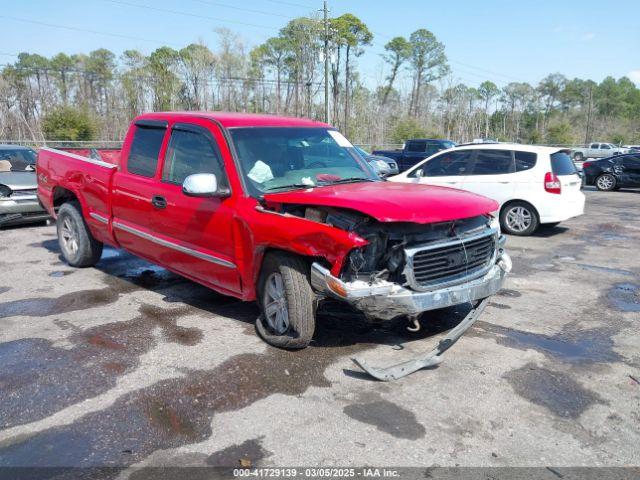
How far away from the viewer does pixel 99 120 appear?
40656 millimetres

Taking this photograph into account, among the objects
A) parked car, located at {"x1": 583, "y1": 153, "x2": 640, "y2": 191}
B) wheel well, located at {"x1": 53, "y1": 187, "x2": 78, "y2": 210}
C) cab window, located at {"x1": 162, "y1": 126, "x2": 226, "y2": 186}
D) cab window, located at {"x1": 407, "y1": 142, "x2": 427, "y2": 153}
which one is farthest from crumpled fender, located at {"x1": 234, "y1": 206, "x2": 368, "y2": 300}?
cab window, located at {"x1": 407, "y1": 142, "x2": 427, "y2": 153}

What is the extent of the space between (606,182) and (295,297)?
60.2 feet

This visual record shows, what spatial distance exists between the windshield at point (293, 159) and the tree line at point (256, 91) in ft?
85.4

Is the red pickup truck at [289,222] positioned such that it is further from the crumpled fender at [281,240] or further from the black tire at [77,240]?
the black tire at [77,240]

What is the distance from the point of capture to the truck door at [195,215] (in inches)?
182

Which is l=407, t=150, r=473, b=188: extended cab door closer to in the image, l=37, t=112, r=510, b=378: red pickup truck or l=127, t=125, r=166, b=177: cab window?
l=37, t=112, r=510, b=378: red pickup truck

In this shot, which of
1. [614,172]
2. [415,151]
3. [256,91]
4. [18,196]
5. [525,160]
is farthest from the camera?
[256,91]

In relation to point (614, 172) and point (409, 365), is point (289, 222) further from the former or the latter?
point (614, 172)

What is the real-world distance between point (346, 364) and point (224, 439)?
4.24 feet

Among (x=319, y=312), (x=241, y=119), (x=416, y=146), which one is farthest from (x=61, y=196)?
(x=416, y=146)

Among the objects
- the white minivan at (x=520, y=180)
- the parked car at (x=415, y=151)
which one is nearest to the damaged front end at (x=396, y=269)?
the white minivan at (x=520, y=180)

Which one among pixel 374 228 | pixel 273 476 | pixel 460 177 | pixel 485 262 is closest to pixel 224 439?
pixel 273 476

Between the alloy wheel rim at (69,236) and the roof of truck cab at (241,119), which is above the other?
the roof of truck cab at (241,119)

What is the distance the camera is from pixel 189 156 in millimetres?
5066
